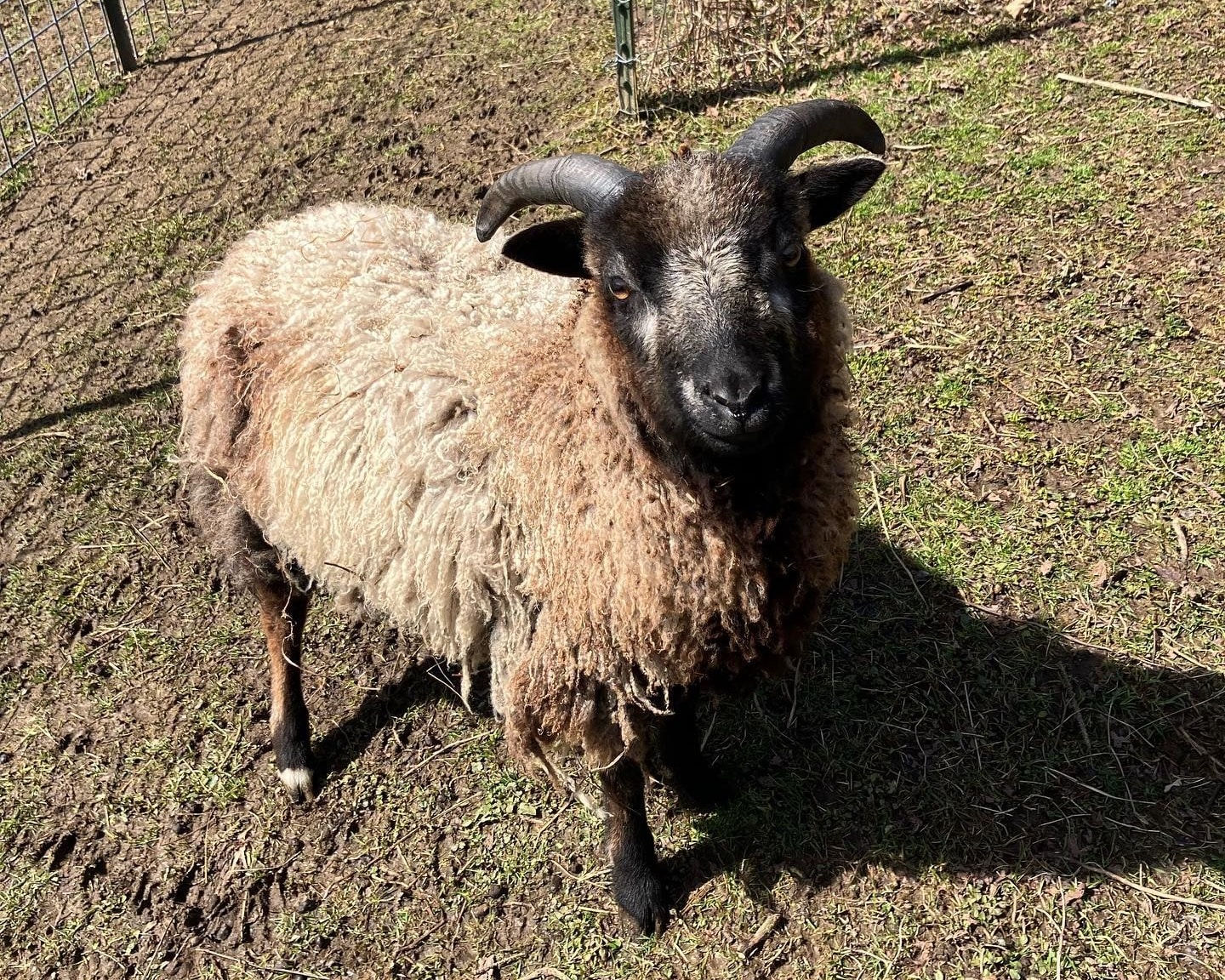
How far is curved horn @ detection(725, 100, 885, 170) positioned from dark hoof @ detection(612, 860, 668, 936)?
8.26 ft

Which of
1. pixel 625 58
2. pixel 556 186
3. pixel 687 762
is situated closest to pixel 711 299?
pixel 556 186

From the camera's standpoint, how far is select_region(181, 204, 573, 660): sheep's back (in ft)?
10.1

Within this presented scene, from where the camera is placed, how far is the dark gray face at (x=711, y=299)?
2438mm

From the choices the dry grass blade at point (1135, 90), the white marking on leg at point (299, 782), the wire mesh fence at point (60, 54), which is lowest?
the white marking on leg at point (299, 782)

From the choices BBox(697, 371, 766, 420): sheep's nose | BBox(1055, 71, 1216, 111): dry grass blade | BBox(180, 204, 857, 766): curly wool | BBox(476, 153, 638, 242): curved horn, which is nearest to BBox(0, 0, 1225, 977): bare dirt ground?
BBox(1055, 71, 1216, 111): dry grass blade

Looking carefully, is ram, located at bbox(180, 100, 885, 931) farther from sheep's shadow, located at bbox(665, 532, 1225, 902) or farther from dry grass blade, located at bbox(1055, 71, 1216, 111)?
dry grass blade, located at bbox(1055, 71, 1216, 111)

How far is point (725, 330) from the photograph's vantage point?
2469 millimetres

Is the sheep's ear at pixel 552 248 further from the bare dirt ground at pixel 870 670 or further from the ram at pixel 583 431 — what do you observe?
the bare dirt ground at pixel 870 670

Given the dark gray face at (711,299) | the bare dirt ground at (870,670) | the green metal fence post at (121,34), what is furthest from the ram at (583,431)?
the green metal fence post at (121,34)

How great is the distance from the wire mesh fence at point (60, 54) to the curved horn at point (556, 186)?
6315 millimetres

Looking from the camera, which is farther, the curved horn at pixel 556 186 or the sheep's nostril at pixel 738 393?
the curved horn at pixel 556 186

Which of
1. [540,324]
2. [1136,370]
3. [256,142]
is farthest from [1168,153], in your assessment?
[256,142]

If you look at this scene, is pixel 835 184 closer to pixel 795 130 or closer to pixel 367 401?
pixel 795 130

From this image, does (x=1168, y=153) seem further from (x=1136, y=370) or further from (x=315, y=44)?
(x=315, y=44)
